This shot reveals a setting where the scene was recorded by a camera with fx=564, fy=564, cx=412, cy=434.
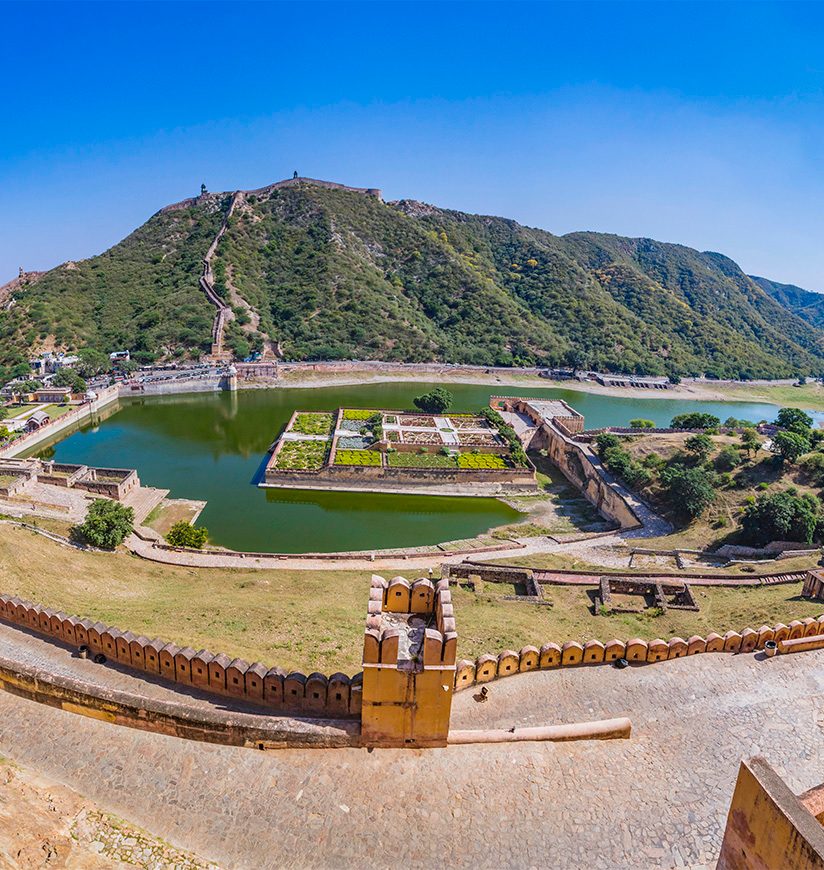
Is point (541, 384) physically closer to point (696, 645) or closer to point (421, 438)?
point (421, 438)

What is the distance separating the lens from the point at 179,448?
154 ft

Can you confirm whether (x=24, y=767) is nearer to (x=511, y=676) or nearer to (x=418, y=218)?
(x=511, y=676)

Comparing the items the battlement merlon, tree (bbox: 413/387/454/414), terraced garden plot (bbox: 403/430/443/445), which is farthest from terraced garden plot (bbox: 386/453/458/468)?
the battlement merlon

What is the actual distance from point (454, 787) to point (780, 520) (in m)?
24.2

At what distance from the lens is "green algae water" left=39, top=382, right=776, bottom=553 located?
3300cm

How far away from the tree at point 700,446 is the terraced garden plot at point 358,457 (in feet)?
70.6

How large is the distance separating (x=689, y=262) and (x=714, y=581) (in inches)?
5795

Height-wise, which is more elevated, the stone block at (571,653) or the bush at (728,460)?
the bush at (728,460)

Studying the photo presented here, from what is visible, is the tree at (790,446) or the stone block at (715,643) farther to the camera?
→ the tree at (790,446)

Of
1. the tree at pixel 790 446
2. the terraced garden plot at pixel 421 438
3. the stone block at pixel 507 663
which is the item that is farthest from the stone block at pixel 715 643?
the terraced garden plot at pixel 421 438

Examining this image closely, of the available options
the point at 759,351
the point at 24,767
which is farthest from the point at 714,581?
the point at 759,351

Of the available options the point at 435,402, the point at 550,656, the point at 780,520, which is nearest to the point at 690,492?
the point at 780,520

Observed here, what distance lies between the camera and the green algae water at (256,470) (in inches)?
1299

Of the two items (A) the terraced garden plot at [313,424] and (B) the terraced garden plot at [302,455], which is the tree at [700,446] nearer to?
(B) the terraced garden plot at [302,455]
